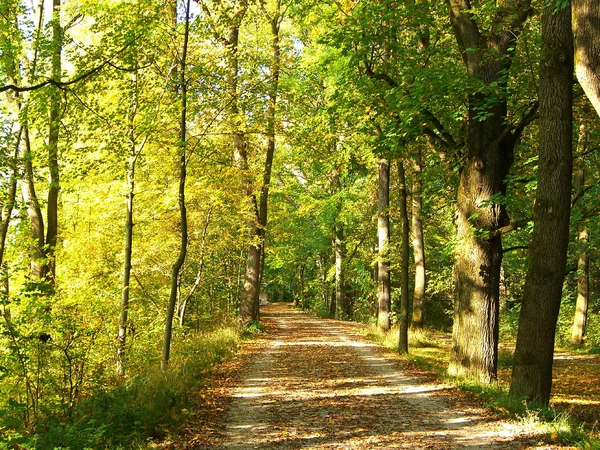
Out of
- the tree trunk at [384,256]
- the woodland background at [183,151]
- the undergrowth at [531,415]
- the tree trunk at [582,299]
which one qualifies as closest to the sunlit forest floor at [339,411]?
the undergrowth at [531,415]

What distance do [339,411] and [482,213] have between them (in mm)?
→ 4480

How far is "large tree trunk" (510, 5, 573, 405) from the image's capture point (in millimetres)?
6719

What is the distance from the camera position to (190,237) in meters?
15.1

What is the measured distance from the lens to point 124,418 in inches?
223

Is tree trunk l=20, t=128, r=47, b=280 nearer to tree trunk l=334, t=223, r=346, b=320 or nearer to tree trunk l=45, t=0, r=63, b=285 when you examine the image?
tree trunk l=45, t=0, r=63, b=285

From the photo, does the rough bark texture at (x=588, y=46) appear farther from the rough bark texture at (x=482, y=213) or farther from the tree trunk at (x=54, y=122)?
the tree trunk at (x=54, y=122)

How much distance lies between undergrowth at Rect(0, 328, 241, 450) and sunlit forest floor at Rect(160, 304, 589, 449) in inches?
11.5

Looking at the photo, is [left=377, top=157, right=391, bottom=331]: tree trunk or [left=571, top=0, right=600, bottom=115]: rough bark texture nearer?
[left=571, top=0, right=600, bottom=115]: rough bark texture

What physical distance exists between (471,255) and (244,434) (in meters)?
5.38

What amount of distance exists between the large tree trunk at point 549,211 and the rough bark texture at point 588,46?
65.9 inches

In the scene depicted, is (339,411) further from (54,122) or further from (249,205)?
(249,205)

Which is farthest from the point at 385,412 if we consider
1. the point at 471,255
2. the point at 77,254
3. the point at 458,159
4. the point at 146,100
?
the point at 77,254

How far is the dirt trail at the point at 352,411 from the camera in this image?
5742 mm

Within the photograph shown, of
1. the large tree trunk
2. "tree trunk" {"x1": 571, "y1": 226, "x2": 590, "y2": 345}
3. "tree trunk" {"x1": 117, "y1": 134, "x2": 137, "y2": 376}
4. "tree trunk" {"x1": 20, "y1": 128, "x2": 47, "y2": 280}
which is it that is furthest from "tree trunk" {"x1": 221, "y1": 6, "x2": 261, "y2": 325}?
"tree trunk" {"x1": 571, "y1": 226, "x2": 590, "y2": 345}
